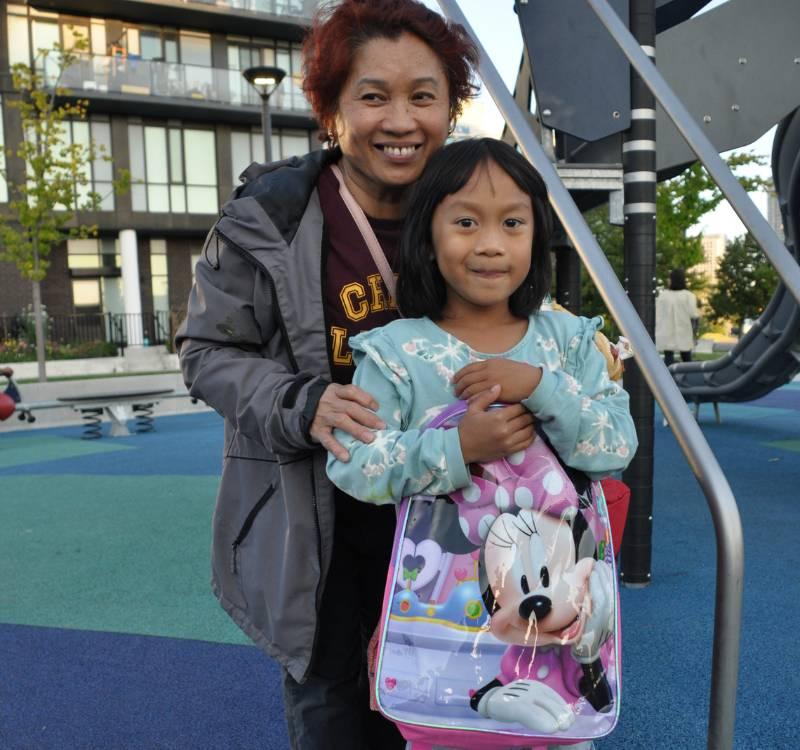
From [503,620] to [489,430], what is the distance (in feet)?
0.93

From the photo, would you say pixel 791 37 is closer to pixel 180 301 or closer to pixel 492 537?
pixel 492 537

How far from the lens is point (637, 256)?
335 cm

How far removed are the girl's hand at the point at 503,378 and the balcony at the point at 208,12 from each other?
20.6 m

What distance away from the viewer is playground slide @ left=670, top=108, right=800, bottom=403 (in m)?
5.61

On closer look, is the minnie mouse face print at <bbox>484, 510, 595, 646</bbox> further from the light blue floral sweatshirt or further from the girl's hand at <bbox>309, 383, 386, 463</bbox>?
the girl's hand at <bbox>309, 383, 386, 463</bbox>

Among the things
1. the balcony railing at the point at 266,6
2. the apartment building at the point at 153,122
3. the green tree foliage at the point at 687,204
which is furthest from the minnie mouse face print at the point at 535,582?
the balcony railing at the point at 266,6

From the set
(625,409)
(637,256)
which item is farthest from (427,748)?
(637,256)

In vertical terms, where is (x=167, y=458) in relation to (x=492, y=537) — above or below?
below

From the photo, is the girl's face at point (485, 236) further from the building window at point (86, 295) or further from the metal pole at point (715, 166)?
the building window at point (86, 295)

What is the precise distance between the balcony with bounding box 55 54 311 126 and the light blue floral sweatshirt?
69.4 feet

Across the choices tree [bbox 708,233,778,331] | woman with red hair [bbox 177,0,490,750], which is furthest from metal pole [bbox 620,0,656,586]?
tree [bbox 708,233,778,331]

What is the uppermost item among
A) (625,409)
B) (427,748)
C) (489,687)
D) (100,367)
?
(625,409)

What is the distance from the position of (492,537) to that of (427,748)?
38cm

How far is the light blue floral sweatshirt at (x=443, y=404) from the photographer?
1.23 meters
